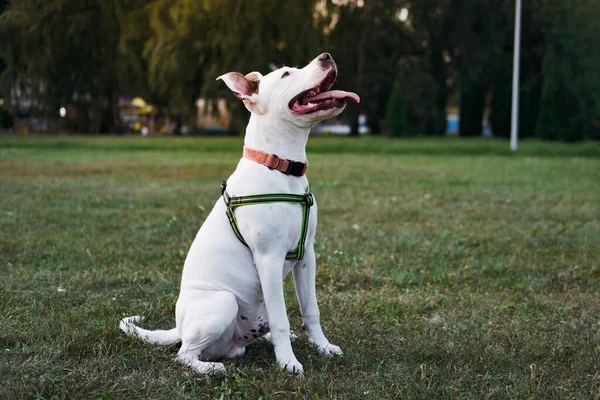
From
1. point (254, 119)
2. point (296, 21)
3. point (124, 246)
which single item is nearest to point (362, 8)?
point (296, 21)

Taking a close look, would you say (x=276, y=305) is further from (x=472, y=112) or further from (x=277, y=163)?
(x=472, y=112)

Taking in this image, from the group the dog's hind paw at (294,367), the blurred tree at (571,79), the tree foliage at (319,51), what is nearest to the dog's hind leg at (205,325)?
the dog's hind paw at (294,367)

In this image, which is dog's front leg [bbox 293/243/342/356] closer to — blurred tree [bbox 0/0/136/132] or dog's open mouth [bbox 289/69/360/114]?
dog's open mouth [bbox 289/69/360/114]

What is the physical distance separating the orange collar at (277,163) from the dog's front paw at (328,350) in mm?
968

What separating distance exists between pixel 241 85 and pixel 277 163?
0.44 metres

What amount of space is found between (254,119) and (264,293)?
2.96 feet

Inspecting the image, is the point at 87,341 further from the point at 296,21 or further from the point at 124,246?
the point at 296,21

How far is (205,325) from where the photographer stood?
3.45 m

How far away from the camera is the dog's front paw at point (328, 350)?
3754 mm

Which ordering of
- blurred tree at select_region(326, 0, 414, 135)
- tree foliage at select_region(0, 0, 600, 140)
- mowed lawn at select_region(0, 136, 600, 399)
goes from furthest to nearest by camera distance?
blurred tree at select_region(326, 0, 414, 135), tree foliage at select_region(0, 0, 600, 140), mowed lawn at select_region(0, 136, 600, 399)

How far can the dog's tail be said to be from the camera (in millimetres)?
3812

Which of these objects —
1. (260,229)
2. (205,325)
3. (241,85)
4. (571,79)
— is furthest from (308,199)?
(571,79)

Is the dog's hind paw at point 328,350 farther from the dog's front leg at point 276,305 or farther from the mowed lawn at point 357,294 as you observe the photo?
the dog's front leg at point 276,305

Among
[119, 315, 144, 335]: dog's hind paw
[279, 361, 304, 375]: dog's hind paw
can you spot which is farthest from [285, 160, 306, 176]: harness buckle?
[119, 315, 144, 335]: dog's hind paw
